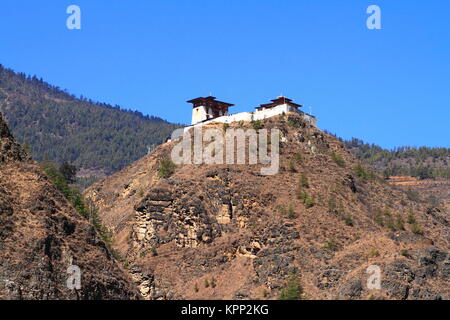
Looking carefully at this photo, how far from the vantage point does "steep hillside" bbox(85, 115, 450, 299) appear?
236 ft

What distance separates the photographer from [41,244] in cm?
5075

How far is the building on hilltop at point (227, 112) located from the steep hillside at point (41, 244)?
138 ft

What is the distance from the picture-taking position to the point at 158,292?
259ft

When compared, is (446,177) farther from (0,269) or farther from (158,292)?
(0,269)

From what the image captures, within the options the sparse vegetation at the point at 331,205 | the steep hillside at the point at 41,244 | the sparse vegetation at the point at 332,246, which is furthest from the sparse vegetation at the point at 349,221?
the steep hillside at the point at 41,244

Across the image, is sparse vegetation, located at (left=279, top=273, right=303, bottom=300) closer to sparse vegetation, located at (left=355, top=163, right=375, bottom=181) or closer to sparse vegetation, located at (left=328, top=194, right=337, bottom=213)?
sparse vegetation, located at (left=328, top=194, right=337, bottom=213)

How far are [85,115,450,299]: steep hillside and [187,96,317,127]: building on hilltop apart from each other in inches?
60.9

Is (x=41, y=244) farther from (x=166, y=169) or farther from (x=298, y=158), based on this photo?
(x=298, y=158)

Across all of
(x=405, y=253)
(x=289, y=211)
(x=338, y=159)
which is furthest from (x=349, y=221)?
(x=338, y=159)

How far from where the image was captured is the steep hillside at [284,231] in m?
72.0

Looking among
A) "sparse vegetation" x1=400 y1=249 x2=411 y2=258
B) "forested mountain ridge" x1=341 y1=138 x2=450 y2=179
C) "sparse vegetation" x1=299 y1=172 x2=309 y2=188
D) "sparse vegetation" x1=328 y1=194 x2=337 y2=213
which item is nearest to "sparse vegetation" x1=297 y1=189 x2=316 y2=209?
"sparse vegetation" x1=299 y1=172 x2=309 y2=188

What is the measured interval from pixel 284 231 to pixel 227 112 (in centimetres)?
2691
